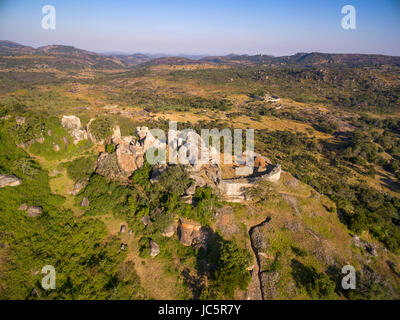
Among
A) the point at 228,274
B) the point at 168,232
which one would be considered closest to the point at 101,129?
the point at 168,232

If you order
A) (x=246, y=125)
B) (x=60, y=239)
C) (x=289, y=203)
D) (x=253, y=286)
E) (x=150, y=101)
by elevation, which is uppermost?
(x=150, y=101)

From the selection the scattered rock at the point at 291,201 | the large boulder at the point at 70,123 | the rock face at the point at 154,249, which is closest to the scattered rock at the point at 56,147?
the large boulder at the point at 70,123

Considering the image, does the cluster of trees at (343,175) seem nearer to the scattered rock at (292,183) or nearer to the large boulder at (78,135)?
the scattered rock at (292,183)

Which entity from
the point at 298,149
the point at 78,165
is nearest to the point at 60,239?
the point at 78,165

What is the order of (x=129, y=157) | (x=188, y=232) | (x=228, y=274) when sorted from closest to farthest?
(x=228, y=274) < (x=188, y=232) < (x=129, y=157)

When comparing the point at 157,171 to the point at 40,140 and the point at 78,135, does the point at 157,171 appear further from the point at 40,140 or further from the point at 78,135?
the point at 40,140

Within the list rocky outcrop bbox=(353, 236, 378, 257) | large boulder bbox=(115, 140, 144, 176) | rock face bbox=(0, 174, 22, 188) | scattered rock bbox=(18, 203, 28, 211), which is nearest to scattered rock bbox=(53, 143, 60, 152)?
rock face bbox=(0, 174, 22, 188)

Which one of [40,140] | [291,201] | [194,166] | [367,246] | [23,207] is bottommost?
[367,246]

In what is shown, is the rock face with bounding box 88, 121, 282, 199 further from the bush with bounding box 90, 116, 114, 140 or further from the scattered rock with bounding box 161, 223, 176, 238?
the scattered rock with bounding box 161, 223, 176, 238
